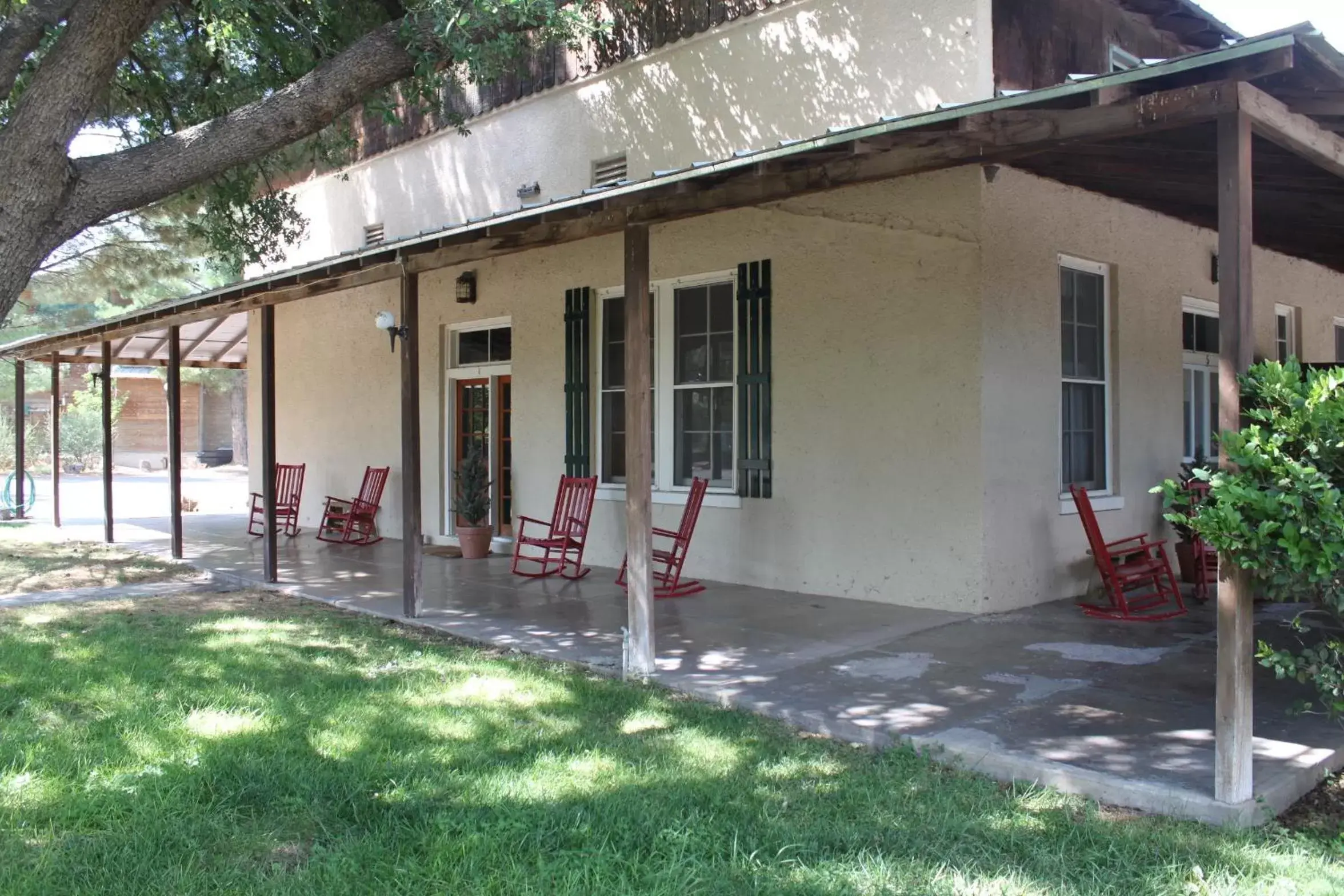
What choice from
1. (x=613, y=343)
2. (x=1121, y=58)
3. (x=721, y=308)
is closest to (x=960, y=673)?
(x=721, y=308)

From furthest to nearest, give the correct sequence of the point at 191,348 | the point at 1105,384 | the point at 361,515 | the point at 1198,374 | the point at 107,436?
1. the point at 191,348
2. the point at 107,436
3. the point at 361,515
4. the point at 1198,374
5. the point at 1105,384

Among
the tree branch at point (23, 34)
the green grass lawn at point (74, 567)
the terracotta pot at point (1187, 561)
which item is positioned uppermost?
the tree branch at point (23, 34)

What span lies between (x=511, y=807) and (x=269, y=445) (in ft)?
21.1

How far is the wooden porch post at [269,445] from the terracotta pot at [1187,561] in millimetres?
7788

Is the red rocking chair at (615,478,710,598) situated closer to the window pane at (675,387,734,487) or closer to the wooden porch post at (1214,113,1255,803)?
the window pane at (675,387,734,487)

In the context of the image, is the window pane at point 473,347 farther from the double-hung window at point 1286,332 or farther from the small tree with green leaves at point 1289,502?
the small tree with green leaves at point 1289,502

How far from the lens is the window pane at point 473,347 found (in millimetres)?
11242

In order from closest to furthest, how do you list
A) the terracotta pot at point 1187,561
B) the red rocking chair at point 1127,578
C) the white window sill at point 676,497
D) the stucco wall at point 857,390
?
the red rocking chair at point 1127,578 → the stucco wall at point 857,390 → the terracotta pot at point 1187,561 → the white window sill at point 676,497

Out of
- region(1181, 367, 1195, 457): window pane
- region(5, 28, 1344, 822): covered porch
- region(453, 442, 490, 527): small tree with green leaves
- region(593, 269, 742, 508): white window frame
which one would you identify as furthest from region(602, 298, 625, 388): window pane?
region(1181, 367, 1195, 457): window pane

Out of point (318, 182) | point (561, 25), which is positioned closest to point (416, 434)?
point (561, 25)

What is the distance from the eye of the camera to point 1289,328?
10.7m

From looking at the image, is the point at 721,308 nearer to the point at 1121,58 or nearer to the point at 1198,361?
the point at 1121,58

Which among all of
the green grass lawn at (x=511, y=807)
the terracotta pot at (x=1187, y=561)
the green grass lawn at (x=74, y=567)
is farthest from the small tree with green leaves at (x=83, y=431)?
the terracotta pot at (x=1187, y=561)

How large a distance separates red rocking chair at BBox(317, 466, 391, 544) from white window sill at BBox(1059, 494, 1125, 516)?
306 inches
